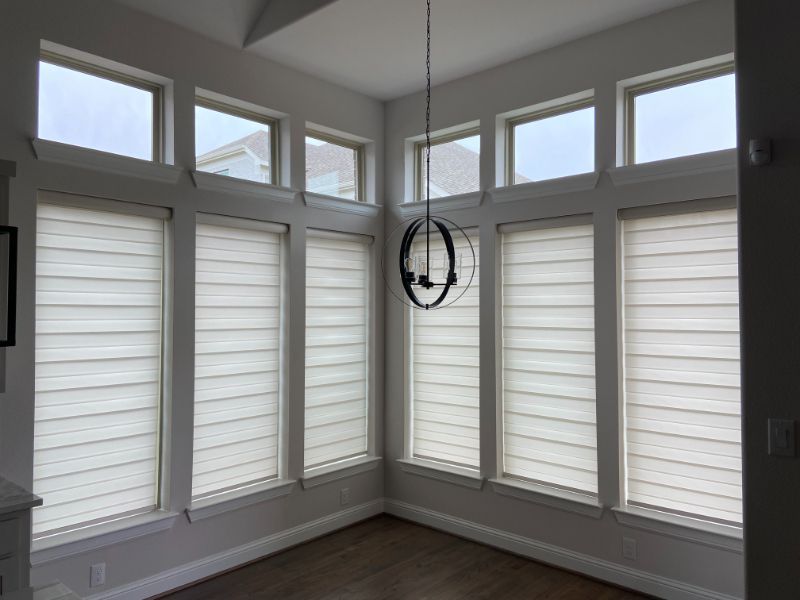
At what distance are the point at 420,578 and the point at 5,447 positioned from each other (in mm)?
2397

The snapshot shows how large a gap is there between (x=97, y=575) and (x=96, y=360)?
3.75ft

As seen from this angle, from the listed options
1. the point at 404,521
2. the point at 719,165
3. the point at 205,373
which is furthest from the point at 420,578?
the point at 719,165

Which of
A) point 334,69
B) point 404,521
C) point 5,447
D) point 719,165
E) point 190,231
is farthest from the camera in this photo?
point 404,521

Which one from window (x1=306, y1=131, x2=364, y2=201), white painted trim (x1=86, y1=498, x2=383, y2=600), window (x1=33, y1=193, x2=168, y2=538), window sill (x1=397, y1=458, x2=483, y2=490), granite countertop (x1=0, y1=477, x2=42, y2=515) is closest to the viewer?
granite countertop (x1=0, y1=477, x2=42, y2=515)

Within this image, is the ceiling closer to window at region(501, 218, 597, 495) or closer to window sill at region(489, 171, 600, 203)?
window sill at region(489, 171, 600, 203)

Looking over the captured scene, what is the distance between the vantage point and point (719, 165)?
324 cm

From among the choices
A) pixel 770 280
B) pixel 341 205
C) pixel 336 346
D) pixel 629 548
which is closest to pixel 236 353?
pixel 336 346

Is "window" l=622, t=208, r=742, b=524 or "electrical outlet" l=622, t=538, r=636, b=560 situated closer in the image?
"window" l=622, t=208, r=742, b=524

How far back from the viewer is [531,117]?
420 centimetres

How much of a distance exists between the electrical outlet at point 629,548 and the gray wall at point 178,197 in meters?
1.98

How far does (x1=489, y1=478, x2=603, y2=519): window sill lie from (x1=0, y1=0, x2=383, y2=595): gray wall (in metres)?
1.17

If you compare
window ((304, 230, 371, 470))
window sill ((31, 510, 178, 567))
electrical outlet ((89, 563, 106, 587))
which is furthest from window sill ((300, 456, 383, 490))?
electrical outlet ((89, 563, 106, 587))

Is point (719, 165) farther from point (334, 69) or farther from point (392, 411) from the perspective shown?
point (392, 411)

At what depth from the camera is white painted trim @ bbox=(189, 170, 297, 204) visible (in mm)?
3715
